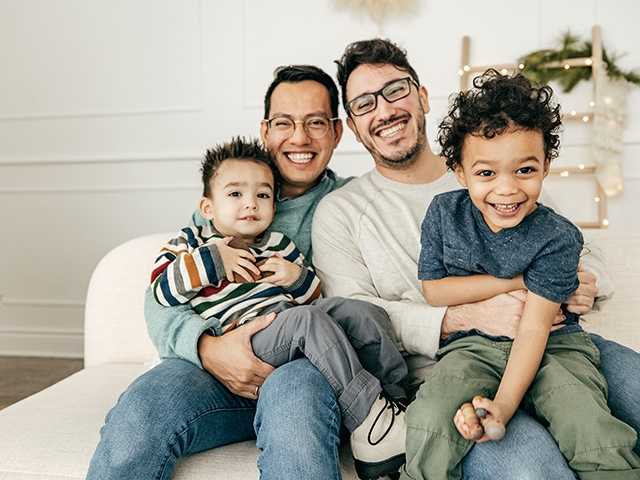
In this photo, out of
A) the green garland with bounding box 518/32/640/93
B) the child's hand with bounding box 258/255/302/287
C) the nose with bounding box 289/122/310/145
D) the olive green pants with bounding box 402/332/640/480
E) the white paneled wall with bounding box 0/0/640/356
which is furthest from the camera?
the white paneled wall with bounding box 0/0/640/356

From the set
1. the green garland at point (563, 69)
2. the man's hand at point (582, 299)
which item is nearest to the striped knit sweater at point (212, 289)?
the man's hand at point (582, 299)

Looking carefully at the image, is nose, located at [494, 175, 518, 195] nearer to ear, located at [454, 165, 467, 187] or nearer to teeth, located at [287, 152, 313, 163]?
ear, located at [454, 165, 467, 187]

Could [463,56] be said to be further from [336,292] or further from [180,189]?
[336,292]

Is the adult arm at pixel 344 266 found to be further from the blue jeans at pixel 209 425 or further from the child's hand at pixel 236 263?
the blue jeans at pixel 209 425

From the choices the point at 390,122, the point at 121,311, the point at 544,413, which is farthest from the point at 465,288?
the point at 121,311

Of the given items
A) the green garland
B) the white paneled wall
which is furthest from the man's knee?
the green garland

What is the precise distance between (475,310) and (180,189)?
253 centimetres

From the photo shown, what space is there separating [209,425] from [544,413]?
26.9 inches

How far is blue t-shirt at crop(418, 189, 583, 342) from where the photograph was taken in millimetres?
1463

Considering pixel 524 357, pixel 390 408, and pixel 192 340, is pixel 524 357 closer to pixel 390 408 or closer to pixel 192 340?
pixel 390 408

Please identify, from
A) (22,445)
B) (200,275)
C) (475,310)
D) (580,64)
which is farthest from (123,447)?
(580,64)

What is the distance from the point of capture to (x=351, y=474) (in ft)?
4.87

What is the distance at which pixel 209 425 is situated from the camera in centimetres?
154

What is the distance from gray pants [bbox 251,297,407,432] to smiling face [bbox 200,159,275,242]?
0.98 feet
